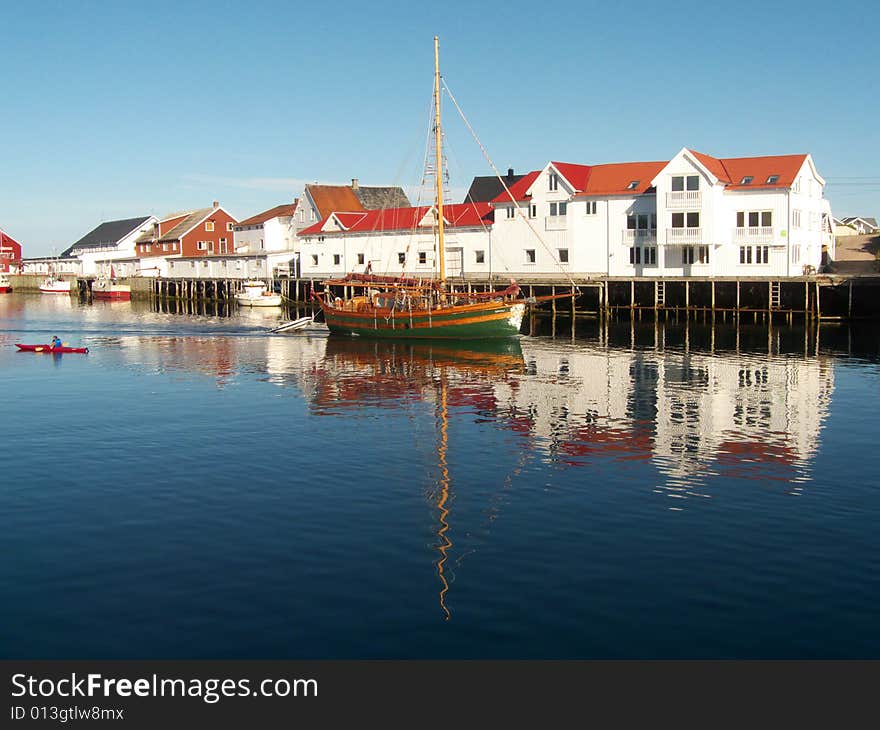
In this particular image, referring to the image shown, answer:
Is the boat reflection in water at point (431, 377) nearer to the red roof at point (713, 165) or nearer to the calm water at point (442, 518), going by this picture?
the calm water at point (442, 518)

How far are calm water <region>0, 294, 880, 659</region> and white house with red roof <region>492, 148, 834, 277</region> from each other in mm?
35280

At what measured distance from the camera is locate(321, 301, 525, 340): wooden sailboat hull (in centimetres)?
6061

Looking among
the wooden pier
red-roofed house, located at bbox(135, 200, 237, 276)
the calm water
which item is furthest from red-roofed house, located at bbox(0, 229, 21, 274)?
the calm water

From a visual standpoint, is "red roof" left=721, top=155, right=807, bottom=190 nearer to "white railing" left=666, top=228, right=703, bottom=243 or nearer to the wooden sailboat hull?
"white railing" left=666, top=228, right=703, bottom=243

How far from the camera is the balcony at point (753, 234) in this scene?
7519 centimetres

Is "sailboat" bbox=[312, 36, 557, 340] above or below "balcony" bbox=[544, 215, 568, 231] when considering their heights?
below

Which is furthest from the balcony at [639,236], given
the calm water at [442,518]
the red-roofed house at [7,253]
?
the red-roofed house at [7,253]

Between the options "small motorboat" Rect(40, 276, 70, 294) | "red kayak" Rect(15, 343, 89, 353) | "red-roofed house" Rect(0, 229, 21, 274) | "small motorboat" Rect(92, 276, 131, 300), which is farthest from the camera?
"red-roofed house" Rect(0, 229, 21, 274)

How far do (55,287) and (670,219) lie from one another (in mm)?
106668

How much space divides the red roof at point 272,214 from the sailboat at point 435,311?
5719cm

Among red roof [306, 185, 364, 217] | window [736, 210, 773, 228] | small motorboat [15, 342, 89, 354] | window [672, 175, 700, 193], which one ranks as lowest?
small motorboat [15, 342, 89, 354]

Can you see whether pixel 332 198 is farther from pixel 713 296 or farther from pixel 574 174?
pixel 713 296

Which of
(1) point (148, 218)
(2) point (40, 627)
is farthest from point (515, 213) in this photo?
(1) point (148, 218)

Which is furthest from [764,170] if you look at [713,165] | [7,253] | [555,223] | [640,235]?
[7,253]
